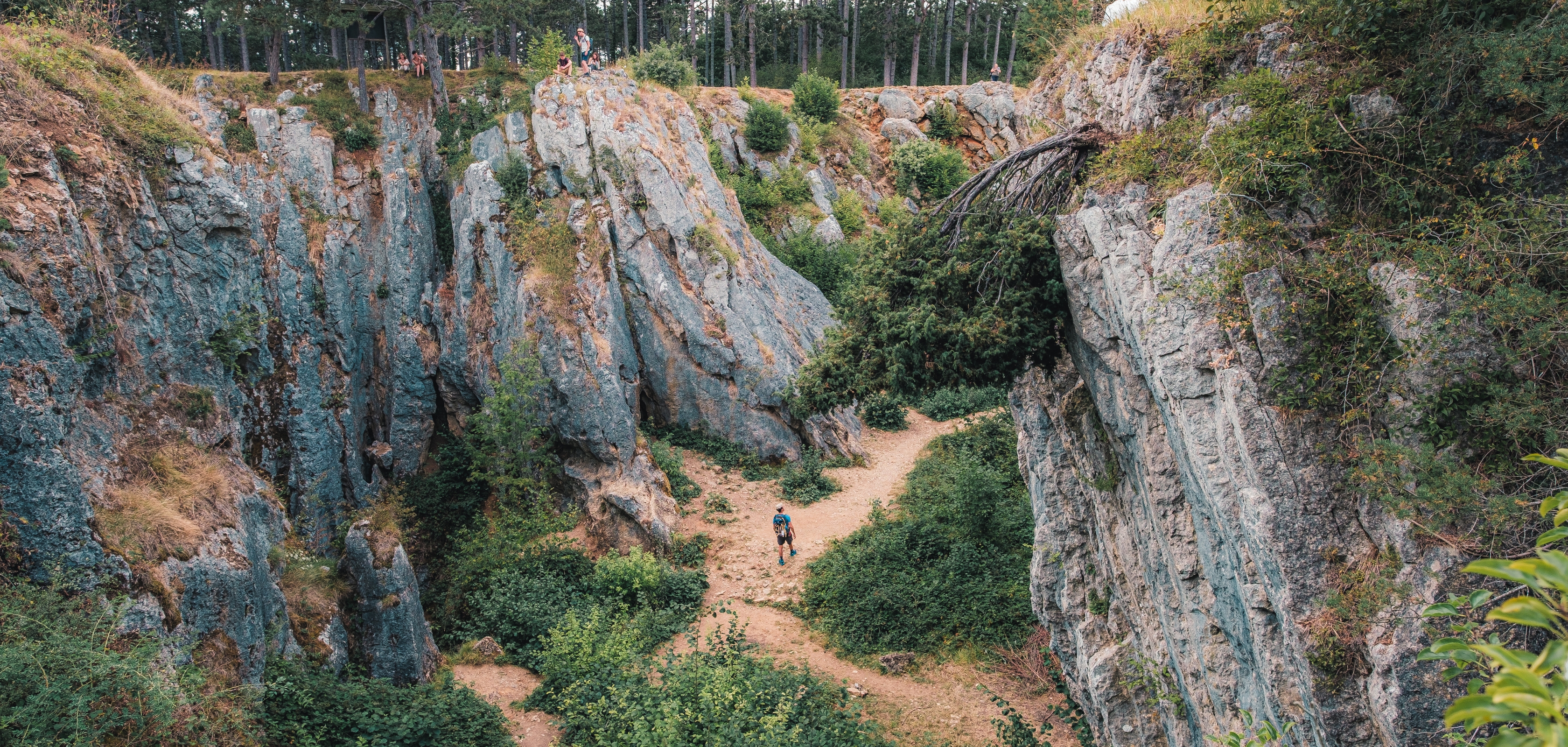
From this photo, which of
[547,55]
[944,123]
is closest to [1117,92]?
[547,55]

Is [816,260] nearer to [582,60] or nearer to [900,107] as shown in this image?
[582,60]

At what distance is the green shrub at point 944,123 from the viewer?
3384 cm

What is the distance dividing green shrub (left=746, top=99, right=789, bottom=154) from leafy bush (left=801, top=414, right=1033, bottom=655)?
18131 millimetres

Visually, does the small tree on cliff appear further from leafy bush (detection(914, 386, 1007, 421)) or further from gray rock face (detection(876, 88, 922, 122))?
gray rock face (detection(876, 88, 922, 122))

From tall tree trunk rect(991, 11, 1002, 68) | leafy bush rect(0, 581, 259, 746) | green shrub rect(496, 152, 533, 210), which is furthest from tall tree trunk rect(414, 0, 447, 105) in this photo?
tall tree trunk rect(991, 11, 1002, 68)

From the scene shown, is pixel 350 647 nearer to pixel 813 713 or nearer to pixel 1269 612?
pixel 813 713

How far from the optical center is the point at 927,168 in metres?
31.9

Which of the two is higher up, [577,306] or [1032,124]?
[1032,124]

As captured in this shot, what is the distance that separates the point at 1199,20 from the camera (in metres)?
6.85

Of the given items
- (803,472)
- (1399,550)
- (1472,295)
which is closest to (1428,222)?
(1472,295)

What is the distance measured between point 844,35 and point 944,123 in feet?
23.5

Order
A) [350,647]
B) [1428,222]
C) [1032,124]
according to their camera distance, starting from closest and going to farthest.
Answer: [1428,222], [1032,124], [350,647]

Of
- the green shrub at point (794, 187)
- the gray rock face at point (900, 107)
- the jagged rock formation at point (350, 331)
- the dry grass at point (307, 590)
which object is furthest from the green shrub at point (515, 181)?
the gray rock face at point (900, 107)

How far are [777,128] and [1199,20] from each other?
24331 millimetres
